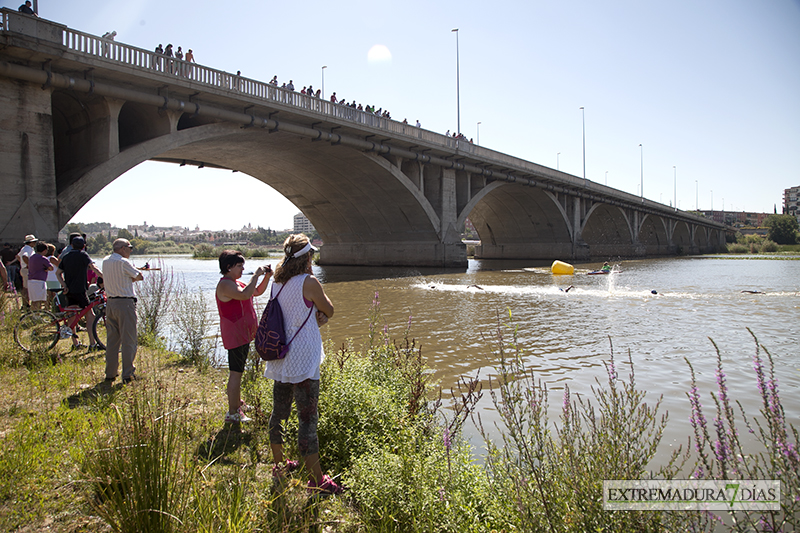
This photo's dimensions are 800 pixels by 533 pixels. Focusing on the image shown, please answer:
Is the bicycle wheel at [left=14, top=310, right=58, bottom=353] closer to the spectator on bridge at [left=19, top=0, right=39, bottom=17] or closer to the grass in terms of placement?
the grass

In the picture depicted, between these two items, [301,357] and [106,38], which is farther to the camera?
[106,38]

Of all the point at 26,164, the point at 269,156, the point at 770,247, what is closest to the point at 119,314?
the point at 26,164

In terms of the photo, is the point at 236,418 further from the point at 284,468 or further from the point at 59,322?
the point at 59,322

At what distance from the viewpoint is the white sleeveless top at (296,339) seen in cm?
336

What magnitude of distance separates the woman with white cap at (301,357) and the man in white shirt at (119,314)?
325 centimetres

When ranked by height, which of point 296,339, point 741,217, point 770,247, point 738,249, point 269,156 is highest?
point 741,217

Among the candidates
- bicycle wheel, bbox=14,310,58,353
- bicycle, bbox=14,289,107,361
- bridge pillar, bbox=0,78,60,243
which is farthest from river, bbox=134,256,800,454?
bridge pillar, bbox=0,78,60,243

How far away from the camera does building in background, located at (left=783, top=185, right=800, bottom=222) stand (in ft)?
548

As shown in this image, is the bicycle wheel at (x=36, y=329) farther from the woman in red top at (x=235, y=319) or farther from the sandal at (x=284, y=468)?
the sandal at (x=284, y=468)

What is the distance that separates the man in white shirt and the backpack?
3.32m

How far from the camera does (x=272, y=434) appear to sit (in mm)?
3484

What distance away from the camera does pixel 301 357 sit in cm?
337

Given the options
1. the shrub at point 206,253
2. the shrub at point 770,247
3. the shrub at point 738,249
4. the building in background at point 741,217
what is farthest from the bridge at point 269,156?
the building in background at point 741,217

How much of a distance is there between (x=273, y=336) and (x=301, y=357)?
0.79 feet
